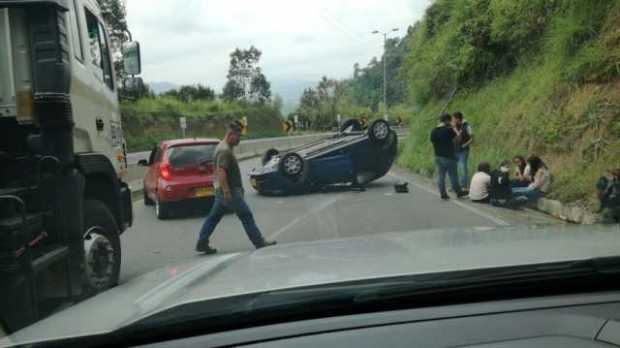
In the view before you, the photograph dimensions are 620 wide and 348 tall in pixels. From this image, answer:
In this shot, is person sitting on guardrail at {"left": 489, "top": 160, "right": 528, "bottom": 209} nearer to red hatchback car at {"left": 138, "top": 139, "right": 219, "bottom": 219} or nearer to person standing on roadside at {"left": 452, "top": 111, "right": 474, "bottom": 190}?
person standing on roadside at {"left": 452, "top": 111, "right": 474, "bottom": 190}

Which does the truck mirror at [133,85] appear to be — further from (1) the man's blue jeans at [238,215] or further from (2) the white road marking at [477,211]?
(2) the white road marking at [477,211]

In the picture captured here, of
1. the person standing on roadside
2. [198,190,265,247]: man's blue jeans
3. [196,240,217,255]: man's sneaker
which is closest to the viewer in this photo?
[198,190,265,247]: man's blue jeans

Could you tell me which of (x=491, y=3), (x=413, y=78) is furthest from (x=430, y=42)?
(x=491, y=3)

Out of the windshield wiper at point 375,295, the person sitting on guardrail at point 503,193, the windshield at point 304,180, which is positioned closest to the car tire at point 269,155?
the windshield at point 304,180

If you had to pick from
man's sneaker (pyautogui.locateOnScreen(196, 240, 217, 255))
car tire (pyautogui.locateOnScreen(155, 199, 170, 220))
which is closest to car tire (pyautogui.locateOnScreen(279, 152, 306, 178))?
car tire (pyautogui.locateOnScreen(155, 199, 170, 220))

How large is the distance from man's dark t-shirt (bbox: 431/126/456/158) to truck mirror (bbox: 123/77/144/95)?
7.49 m

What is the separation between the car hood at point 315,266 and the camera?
7.07 ft

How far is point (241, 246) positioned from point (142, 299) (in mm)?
6741

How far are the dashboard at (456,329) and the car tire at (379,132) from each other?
553 inches

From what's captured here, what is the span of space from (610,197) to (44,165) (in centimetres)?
773

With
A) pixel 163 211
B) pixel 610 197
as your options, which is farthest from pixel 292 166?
pixel 610 197

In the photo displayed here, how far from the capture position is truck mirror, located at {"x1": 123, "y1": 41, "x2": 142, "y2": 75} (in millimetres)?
7656

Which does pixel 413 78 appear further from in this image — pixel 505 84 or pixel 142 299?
pixel 142 299

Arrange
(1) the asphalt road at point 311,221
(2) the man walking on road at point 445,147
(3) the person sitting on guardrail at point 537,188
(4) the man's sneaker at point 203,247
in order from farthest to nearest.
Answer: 1. (2) the man walking on road at point 445,147
2. (3) the person sitting on guardrail at point 537,188
3. (1) the asphalt road at point 311,221
4. (4) the man's sneaker at point 203,247
